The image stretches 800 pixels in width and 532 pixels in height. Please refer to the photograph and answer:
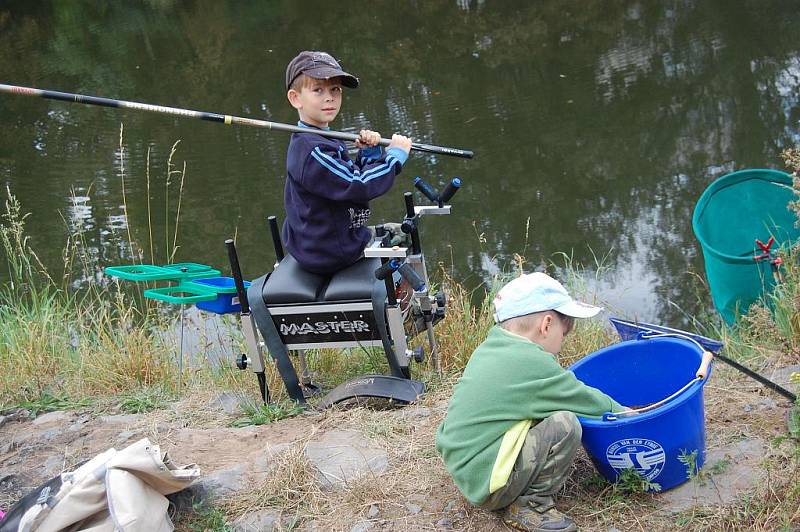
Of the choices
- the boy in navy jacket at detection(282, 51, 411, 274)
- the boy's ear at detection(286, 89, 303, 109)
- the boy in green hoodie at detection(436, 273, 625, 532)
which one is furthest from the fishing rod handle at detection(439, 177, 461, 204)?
the boy in green hoodie at detection(436, 273, 625, 532)

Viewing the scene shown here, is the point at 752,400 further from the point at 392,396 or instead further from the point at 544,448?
the point at 392,396

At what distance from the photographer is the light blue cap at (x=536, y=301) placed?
8.64 ft

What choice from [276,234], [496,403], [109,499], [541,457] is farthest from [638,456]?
[276,234]

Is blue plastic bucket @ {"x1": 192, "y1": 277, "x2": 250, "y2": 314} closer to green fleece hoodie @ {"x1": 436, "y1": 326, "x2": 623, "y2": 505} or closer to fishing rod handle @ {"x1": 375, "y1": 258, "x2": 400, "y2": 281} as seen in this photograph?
fishing rod handle @ {"x1": 375, "y1": 258, "x2": 400, "y2": 281}

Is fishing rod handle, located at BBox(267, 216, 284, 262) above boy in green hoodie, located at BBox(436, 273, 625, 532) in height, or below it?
above

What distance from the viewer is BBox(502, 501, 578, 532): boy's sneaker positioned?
252 cm

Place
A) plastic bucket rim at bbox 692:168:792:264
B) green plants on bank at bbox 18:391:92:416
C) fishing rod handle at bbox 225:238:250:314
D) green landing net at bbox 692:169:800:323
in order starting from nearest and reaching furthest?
fishing rod handle at bbox 225:238:250:314, green plants on bank at bbox 18:391:92:416, green landing net at bbox 692:169:800:323, plastic bucket rim at bbox 692:168:792:264

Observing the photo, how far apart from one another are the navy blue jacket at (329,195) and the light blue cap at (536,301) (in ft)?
3.10

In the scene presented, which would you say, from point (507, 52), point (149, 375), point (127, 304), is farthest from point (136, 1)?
point (149, 375)

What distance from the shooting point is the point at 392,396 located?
140 inches

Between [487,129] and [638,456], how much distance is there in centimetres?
659

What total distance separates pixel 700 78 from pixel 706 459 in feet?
24.0

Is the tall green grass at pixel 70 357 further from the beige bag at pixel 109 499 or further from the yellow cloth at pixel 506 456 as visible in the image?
the yellow cloth at pixel 506 456

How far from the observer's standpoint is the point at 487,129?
891 centimetres
